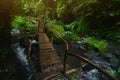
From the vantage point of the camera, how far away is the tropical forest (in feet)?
20.1

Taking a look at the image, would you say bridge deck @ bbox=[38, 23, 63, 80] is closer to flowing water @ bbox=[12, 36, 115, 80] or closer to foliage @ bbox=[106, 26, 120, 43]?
flowing water @ bbox=[12, 36, 115, 80]

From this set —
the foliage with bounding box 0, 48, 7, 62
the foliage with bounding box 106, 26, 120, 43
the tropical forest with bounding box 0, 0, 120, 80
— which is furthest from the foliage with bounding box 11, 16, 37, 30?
the foliage with bounding box 0, 48, 7, 62

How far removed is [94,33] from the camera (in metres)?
12.1

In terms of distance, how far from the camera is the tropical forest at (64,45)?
6117 millimetres

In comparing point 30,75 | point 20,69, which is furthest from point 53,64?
point 20,69

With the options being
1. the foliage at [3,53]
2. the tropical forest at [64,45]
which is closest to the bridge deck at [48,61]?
the tropical forest at [64,45]

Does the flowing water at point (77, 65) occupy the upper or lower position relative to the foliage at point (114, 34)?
lower

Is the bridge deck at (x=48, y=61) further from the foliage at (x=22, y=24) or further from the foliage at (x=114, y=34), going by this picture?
the foliage at (x=22, y=24)

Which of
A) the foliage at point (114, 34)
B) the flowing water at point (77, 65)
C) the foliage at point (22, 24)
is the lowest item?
the flowing water at point (77, 65)

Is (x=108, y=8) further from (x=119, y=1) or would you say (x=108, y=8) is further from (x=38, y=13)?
(x=38, y=13)

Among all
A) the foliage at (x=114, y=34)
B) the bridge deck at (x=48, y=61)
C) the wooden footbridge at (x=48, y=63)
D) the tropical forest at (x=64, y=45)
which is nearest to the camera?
the wooden footbridge at (x=48, y=63)

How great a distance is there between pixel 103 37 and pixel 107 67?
396 cm

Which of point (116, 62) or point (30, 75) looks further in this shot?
point (116, 62)

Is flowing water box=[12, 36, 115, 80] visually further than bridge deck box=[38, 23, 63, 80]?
Yes
